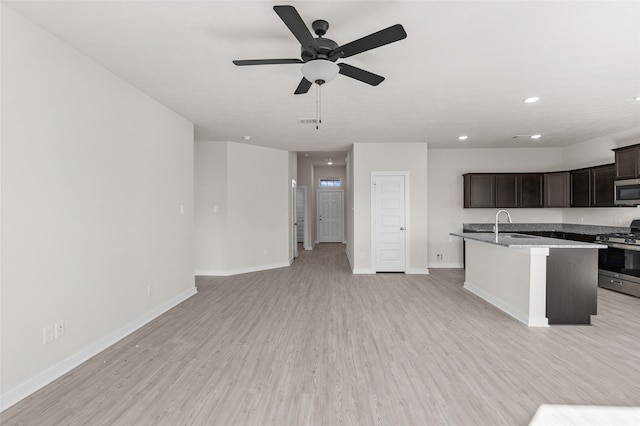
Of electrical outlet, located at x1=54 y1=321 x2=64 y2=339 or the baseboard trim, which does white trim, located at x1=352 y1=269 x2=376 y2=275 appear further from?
electrical outlet, located at x1=54 y1=321 x2=64 y2=339

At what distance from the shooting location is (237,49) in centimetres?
259

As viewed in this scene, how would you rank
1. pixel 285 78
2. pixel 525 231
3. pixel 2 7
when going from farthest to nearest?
pixel 525 231 < pixel 285 78 < pixel 2 7

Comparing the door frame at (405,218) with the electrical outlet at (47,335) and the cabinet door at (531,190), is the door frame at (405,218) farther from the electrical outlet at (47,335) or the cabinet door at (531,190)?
the electrical outlet at (47,335)

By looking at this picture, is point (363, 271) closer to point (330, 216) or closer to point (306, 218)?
point (306, 218)

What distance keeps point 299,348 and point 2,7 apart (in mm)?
3472

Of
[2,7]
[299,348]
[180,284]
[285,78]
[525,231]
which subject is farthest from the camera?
[525,231]

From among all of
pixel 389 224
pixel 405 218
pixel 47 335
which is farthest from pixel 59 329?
pixel 405 218

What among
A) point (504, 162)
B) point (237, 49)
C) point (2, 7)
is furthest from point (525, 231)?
point (2, 7)

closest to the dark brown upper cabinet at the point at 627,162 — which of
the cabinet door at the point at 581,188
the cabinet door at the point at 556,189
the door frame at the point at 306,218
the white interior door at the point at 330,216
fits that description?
the cabinet door at the point at 581,188

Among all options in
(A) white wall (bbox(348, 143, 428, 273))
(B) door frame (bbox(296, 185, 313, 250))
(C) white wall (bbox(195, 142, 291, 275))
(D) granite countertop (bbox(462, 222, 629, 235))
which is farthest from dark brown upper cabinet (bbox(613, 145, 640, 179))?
(B) door frame (bbox(296, 185, 313, 250))

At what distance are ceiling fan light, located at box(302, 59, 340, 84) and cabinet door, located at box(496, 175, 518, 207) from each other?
227 inches

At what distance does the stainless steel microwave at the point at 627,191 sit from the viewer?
4695mm

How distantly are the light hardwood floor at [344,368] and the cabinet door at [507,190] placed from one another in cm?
272

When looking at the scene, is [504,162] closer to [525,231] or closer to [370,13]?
[525,231]
